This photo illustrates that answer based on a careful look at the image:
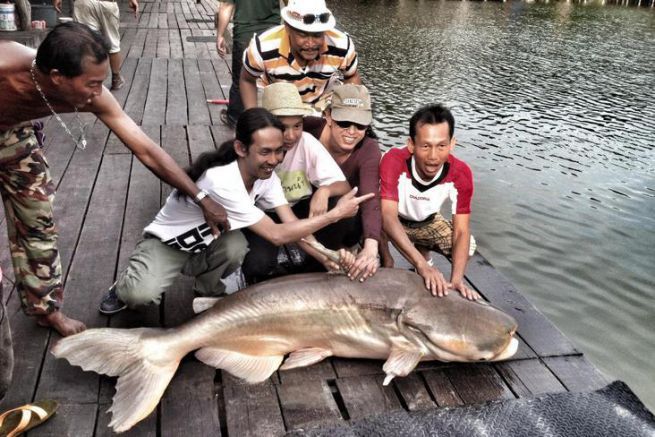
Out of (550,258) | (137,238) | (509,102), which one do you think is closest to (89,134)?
(137,238)

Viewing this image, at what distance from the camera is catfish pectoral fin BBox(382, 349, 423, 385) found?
253 cm

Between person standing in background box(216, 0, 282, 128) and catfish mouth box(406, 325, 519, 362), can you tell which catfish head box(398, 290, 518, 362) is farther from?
person standing in background box(216, 0, 282, 128)

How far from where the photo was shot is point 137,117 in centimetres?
600

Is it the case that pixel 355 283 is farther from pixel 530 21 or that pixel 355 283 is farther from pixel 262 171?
pixel 530 21

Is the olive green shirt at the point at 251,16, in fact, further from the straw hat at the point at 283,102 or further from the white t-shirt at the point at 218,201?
the white t-shirt at the point at 218,201

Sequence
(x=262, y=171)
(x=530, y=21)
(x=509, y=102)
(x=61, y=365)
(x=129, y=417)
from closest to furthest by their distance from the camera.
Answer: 1. (x=129, y=417)
2. (x=61, y=365)
3. (x=262, y=171)
4. (x=509, y=102)
5. (x=530, y=21)

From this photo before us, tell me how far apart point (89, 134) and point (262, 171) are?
324 cm

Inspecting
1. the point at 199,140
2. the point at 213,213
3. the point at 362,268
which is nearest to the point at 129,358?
the point at 213,213

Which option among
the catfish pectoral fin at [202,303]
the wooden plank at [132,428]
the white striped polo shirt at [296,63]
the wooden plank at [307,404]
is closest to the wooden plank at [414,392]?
the wooden plank at [307,404]

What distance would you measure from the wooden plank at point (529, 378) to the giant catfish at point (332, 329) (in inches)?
4.2

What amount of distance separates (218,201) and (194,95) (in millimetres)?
4348

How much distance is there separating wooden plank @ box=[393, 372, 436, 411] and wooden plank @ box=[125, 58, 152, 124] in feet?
13.8

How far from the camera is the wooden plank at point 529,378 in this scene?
2.65 m

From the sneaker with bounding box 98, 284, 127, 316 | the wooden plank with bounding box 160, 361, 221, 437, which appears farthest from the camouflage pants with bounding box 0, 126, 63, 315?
the wooden plank with bounding box 160, 361, 221, 437
